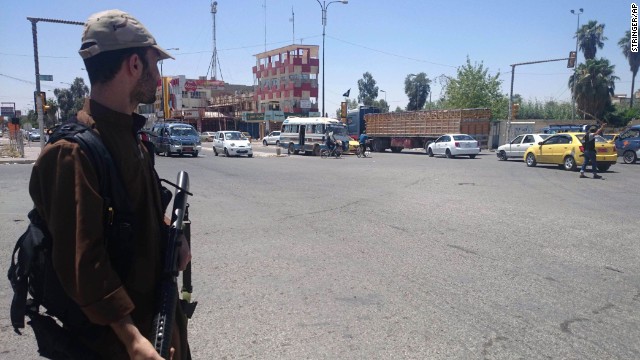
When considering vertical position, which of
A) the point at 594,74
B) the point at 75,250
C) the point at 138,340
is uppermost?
the point at 594,74

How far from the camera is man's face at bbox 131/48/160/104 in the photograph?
180 cm

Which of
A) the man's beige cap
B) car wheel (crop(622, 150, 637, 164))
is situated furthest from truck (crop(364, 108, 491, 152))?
the man's beige cap

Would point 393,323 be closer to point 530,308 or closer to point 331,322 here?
point 331,322

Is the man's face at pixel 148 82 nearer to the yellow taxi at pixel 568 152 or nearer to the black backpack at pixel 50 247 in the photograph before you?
the black backpack at pixel 50 247

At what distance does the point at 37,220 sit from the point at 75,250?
0.78 ft

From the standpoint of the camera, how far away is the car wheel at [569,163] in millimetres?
18750

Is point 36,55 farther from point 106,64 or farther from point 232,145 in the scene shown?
point 106,64

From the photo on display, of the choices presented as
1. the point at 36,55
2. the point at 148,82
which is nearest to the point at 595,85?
the point at 36,55

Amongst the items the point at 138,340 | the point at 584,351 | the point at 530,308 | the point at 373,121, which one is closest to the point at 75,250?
the point at 138,340

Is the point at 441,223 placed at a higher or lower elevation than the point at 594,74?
lower

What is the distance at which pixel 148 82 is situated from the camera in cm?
185

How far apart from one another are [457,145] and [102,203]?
89.9 feet

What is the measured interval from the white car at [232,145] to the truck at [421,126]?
11.3m

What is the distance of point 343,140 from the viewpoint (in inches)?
1179
